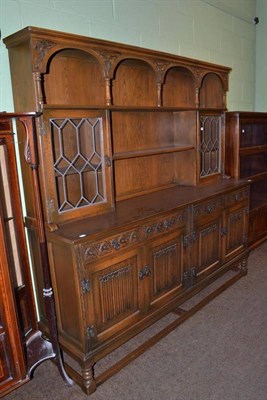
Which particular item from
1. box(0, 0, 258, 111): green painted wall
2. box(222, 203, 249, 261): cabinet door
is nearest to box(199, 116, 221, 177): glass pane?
box(222, 203, 249, 261): cabinet door

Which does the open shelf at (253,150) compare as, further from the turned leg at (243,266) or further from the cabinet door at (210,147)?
the turned leg at (243,266)

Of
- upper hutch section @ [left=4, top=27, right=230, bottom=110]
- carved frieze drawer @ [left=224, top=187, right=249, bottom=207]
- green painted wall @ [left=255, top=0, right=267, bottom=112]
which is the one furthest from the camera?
green painted wall @ [left=255, top=0, right=267, bottom=112]

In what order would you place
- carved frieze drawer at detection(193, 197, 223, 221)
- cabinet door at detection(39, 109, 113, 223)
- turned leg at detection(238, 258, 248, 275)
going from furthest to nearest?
turned leg at detection(238, 258, 248, 275)
carved frieze drawer at detection(193, 197, 223, 221)
cabinet door at detection(39, 109, 113, 223)

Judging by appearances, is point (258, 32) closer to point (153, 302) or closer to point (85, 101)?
point (85, 101)

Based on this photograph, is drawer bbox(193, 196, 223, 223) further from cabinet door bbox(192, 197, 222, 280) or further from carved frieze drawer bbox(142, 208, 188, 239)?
carved frieze drawer bbox(142, 208, 188, 239)

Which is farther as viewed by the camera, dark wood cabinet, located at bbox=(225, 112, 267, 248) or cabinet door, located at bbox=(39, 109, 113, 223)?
dark wood cabinet, located at bbox=(225, 112, 267, 248)

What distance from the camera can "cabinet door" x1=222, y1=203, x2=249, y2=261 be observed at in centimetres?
278

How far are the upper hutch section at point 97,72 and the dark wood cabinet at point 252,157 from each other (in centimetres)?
38

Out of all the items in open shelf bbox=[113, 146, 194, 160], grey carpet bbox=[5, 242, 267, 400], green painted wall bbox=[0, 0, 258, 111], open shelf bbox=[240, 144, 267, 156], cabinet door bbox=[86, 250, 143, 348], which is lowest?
grey carpet bbox=[5, 242, 267, 400]

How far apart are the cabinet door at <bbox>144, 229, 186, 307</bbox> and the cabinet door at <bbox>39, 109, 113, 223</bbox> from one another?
0.42 m

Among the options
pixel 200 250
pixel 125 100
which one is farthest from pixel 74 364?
pixel 125 100

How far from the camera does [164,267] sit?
2.22 metres

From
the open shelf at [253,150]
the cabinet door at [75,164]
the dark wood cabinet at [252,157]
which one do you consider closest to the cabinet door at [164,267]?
the cabinet door at [75,164]

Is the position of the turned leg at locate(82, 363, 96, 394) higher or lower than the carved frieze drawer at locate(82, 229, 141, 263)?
lower
